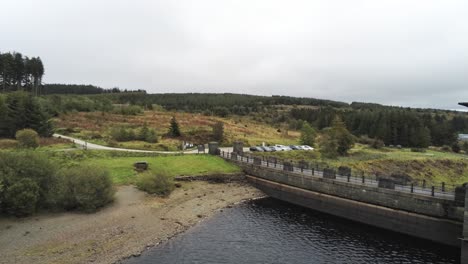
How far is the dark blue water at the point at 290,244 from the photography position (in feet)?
79.2

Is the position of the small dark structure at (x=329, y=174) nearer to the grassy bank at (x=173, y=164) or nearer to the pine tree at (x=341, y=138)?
the grassy bank at (x=173, y=164)

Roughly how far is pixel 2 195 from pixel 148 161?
21.4 meters

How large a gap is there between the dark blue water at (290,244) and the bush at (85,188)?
29.5 ft

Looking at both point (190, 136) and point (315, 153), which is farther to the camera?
point (190, 136)

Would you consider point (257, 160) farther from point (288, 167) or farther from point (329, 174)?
point (329, 174)

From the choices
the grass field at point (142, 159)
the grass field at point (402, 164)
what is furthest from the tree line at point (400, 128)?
the grass field at point (142, 159)

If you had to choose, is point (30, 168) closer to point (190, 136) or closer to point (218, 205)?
point (218, 205)

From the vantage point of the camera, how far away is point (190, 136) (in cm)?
7388

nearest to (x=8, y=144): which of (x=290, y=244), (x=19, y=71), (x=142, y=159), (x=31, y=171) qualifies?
(x=142, y=159)

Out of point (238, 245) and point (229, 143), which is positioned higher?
point (229, 143)

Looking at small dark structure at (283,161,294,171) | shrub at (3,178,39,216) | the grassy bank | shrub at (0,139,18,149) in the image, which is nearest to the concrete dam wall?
small dark structure at (283,161,294,171)

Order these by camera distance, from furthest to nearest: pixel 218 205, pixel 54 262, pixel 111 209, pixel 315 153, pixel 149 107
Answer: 1. pixel 149 107
2. pixel 315 153
3. pixel 218 205
4. pixel 111 209
5. pixel 54 262

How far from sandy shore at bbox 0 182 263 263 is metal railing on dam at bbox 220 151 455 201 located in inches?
338

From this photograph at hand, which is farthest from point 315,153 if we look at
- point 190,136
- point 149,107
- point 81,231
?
point 149,107
